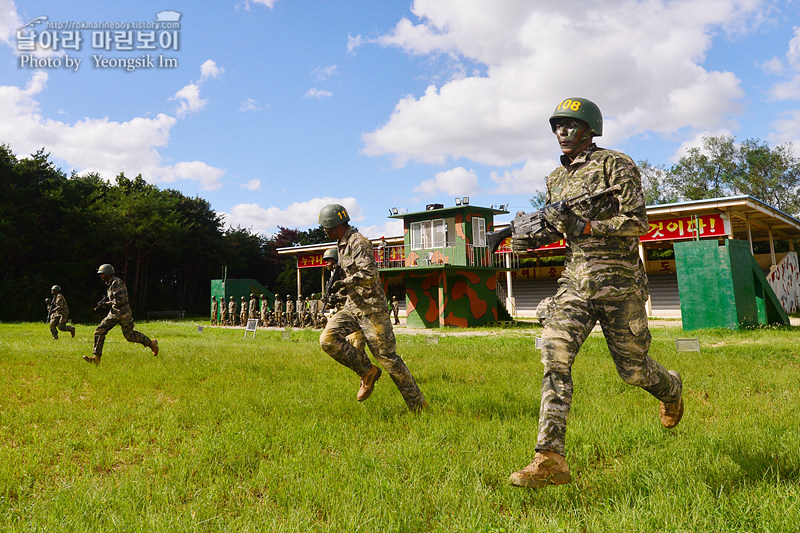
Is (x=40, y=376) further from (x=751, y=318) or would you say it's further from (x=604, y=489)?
(x=751, y=318)

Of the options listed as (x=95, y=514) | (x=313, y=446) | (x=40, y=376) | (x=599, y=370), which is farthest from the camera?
(x=40, y=376)

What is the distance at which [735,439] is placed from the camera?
3.72 m

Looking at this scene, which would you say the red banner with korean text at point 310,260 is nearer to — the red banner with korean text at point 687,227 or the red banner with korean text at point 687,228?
the red banner with korean text at point 687,227

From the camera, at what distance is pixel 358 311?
219 inches

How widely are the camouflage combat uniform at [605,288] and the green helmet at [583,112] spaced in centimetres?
19

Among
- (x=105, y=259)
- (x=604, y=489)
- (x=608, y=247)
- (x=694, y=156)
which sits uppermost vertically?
(x=694, y=156)

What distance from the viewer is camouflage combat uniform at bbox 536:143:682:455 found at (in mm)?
3197

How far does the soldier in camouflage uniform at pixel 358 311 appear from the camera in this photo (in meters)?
5.38

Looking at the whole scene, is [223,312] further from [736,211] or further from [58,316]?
[736,211]

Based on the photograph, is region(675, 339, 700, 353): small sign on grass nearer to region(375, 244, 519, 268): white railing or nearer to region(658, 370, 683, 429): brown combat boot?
region(658, 370, 683, 429): brown combat boot

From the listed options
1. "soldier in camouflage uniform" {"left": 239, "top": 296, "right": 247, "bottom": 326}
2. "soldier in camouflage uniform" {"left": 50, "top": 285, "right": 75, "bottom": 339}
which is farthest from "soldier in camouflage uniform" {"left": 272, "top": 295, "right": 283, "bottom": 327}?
"soldier in camouflage uniform" {"left": 50, "top": 285, "right": 75, "bottom": 339}

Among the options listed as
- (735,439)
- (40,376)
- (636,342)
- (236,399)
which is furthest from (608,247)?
(40,376)

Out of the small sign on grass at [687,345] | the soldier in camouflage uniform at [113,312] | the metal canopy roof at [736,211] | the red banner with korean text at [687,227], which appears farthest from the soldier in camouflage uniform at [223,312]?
the small sign on grass at [687,345]

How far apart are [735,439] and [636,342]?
1262 mm
